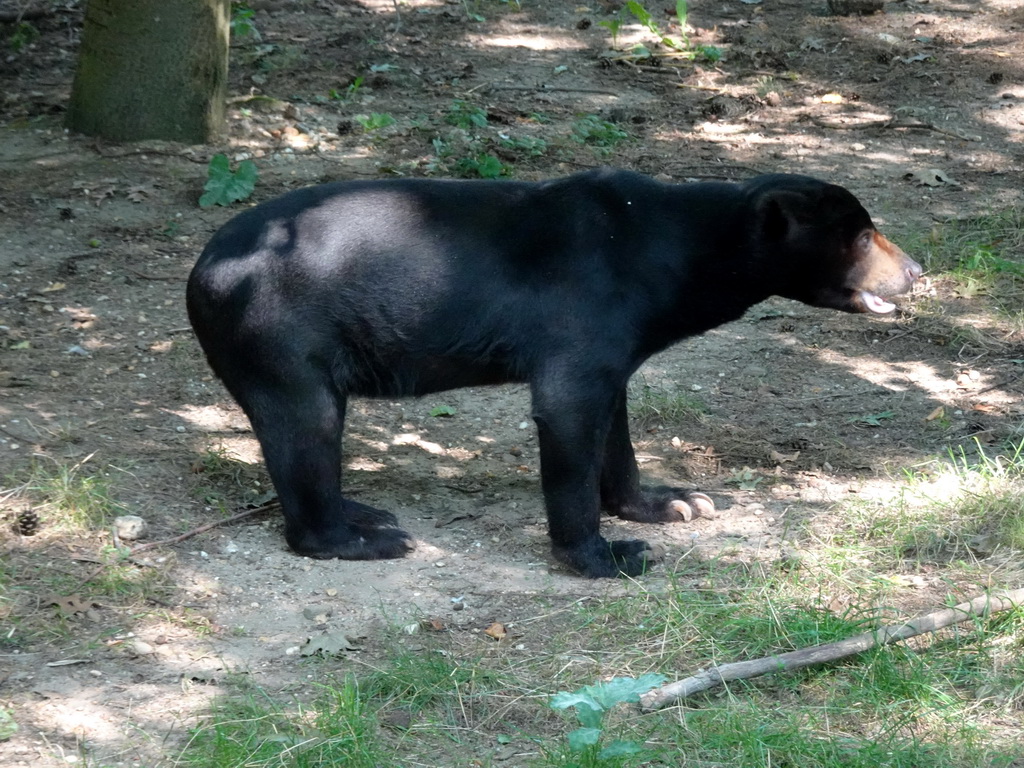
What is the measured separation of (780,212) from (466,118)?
208 inches

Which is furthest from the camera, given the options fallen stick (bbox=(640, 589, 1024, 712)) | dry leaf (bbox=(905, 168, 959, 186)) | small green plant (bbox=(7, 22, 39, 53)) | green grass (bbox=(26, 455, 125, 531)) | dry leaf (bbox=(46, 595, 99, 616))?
small green plant (bbox=(7, 22, 39, 53))

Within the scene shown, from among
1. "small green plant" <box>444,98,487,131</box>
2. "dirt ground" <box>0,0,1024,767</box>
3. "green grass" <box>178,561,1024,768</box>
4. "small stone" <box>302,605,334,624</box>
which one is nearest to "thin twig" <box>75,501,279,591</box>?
"dirt ground" <box>0,0,1024,767</box>

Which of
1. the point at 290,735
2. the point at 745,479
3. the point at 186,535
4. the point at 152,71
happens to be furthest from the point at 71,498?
the point at 152,71

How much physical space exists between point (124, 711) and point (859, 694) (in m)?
2.37

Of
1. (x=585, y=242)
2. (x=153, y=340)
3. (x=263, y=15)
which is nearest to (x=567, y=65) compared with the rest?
(x=263, y=15)

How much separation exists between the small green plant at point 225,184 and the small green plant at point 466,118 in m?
1.96

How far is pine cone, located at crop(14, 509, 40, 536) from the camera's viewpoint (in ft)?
16.4

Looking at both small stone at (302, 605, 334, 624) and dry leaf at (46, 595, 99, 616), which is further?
small stone at (302, 605, 334, 624)

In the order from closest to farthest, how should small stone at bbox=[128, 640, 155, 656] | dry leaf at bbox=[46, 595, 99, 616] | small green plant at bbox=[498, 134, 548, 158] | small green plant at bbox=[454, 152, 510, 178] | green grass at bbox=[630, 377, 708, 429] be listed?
small stone at bbox=[128, 640, 155, 656] < dry leaf at bbox=[46, 595, 99, 616] < green grass at bbox=[630, 377, 708, 429] < small green plant at bbox=[454, 152, 510, 178] < small green plant at bbox=[498, 134, 548, 158]

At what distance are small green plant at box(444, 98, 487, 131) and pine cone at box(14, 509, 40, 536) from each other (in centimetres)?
581

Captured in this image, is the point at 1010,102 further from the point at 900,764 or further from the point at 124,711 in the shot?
the point at 124,711

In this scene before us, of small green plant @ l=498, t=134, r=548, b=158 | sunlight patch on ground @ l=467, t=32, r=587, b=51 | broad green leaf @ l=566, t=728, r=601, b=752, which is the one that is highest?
sunlight patch on ground @ l=467, t=32, r=587, b=51

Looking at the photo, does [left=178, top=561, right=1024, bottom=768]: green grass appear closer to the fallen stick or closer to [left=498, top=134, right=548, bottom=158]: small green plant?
the fallen stick

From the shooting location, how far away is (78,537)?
5043 millimetres
